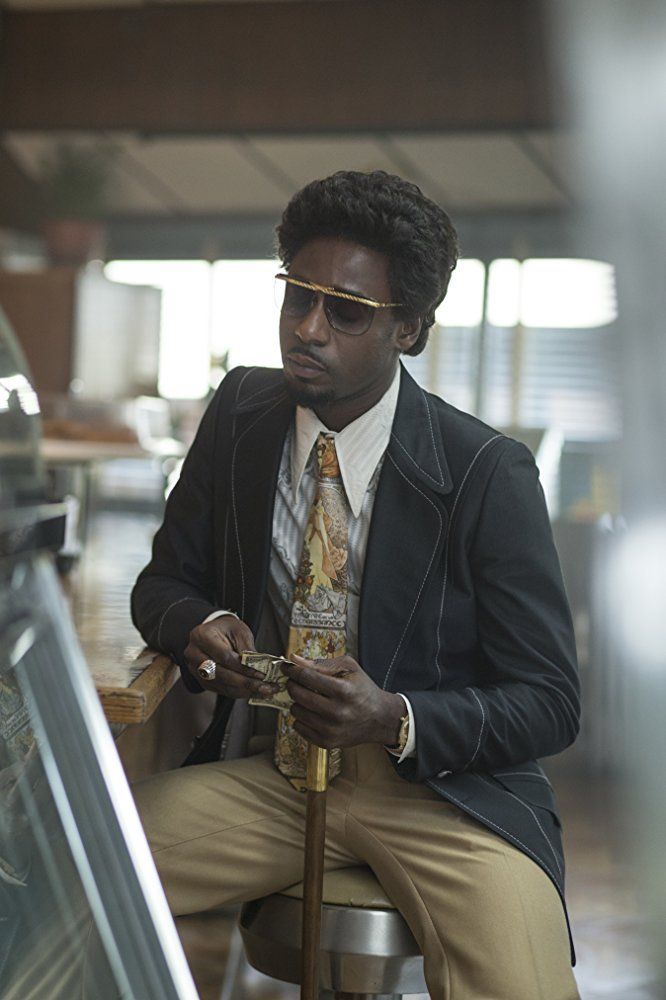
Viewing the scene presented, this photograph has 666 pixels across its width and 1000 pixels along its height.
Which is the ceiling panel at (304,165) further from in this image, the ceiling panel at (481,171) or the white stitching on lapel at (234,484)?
the white stitching on lapel at (234,484)

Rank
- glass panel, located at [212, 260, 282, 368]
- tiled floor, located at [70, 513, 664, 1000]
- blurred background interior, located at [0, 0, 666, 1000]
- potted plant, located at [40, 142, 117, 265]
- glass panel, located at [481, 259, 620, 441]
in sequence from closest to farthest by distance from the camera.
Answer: tiled floor, located at [70, 513, 664, 1000], blurred background interior, located at [0, 0, 666, 1000], potted plant, located at [40, 142, 117, 265], glass panel, located at [481, 259, 620, 441], glass panel, located at [212, 260, 282, 368]

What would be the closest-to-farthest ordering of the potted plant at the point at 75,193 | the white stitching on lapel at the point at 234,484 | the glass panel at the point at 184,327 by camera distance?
the white stitching on lapel at the point at 234,484 → the potted plant at the point at 75,193 → the glass panel at the point at 184,327

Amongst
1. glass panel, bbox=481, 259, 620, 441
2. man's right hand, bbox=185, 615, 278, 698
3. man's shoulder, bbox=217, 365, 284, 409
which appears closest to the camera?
man's right hand, bbox=185, 615, 278, 698

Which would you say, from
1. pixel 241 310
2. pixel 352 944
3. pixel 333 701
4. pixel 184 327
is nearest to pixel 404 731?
pixel 333 701

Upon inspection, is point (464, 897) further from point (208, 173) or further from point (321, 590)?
point (208, 173)

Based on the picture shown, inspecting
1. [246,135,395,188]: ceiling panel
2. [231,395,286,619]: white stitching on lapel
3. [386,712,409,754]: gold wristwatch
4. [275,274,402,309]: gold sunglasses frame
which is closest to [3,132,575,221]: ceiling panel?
[246,135,395,188]: ceiling panel

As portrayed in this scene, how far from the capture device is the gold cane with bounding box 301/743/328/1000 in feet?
4.49

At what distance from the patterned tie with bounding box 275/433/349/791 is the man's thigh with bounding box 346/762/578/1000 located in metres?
0.11

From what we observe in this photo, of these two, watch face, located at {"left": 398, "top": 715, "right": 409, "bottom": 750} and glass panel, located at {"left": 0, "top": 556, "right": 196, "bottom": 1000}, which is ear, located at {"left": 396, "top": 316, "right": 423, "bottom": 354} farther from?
glass panel, located at {"left": 0, "top": 556, "right": 196, "bottom": 1000}

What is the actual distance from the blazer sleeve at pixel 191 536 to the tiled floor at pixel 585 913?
10cm

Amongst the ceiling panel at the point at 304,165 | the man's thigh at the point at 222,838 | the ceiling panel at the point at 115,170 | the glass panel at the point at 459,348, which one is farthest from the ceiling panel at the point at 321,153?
the man's thigh at the point at 222,838

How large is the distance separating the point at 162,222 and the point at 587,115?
5431 millimetres

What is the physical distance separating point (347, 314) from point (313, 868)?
665 millimetres

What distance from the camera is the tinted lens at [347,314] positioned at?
1.52 m
